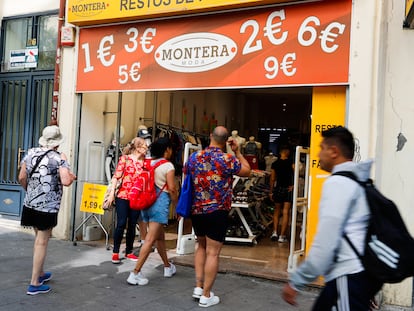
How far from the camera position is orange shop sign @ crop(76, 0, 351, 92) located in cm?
564

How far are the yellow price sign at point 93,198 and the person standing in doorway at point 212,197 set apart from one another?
9.13 ft

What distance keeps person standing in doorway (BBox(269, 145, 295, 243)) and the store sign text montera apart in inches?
119

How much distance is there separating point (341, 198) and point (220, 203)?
252 centimetres

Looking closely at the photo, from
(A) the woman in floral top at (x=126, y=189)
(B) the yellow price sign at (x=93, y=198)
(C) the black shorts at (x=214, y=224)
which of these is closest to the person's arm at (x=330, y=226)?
(C) the black shorts at (x=214, y=224)

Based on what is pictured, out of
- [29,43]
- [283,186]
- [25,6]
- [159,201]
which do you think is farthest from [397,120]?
[25,6]

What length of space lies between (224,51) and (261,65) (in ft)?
1.90

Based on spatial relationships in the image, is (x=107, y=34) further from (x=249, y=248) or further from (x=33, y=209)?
(x=249, y=248)

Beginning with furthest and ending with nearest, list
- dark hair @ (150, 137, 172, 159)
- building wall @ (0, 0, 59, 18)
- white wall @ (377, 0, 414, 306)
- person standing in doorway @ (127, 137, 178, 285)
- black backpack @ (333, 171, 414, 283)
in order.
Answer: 1. building wall @ (0, 0, 59, 18)
2. dark hair @ (150, 137, 172, 159)
3. person standing in doorway @ (127, 137, 178, 285)
4. white wall @ (377, 0, 414, 306)
5. black backpack @ (333, 171, 414, 283)

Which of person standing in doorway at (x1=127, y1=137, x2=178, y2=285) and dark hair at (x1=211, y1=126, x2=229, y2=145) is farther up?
dark hair at (x1=211, y1=126, x2=229, y2=145)

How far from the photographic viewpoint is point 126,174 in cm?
647

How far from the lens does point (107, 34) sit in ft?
24.4

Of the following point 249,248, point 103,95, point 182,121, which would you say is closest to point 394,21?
point 249,248

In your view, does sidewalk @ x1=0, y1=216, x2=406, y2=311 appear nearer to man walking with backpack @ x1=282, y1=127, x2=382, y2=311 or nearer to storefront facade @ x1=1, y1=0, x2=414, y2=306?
storefront facade @ x1=1, y1=0, x2=414, y2=306

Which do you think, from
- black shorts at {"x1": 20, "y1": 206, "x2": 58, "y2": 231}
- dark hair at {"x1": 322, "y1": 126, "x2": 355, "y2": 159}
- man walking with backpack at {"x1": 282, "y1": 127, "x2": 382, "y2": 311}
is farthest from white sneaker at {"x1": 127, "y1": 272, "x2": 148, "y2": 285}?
dark hair at {"x1": 322, "y1": 126, "x2": 355, "y2": 159}
